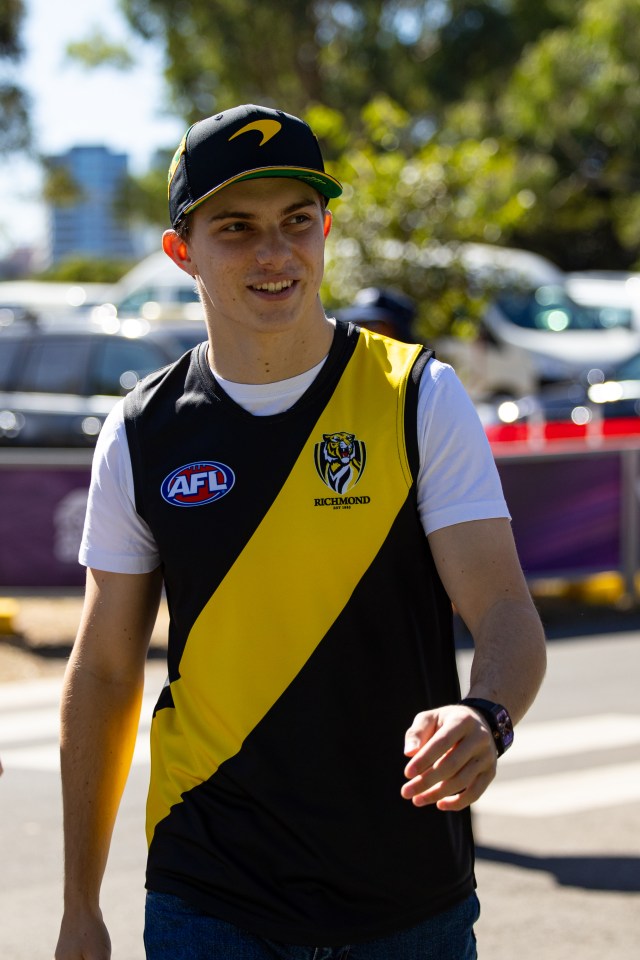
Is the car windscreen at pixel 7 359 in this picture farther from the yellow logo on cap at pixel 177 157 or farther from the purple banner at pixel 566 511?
the yellow logo on cap at pixel 177 157

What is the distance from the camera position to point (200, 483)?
8.16 ft

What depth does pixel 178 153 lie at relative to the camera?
2.60 m

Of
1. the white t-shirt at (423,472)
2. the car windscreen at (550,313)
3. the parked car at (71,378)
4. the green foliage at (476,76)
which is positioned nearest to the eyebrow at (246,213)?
the white t-shirt at (423,472)

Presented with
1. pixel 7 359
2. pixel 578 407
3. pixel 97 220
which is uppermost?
pixel 97 220

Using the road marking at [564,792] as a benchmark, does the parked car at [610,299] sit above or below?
above

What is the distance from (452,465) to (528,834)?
428cm

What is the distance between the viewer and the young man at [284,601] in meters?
2.36

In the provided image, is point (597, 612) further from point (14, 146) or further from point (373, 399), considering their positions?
point (14, 146)

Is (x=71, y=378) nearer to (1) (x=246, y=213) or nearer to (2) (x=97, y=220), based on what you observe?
(1) (x=246, y=213)

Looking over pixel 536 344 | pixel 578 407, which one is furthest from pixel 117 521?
pixel 536 344

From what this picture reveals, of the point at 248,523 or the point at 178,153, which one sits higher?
the point at 178,153

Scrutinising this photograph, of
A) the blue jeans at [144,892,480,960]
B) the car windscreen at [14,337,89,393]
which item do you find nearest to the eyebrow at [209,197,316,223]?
the blue jeans at [144,892,480,960]

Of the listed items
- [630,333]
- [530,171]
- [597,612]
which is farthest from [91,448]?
[530,171]

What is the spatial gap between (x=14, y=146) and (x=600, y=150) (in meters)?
17.0
